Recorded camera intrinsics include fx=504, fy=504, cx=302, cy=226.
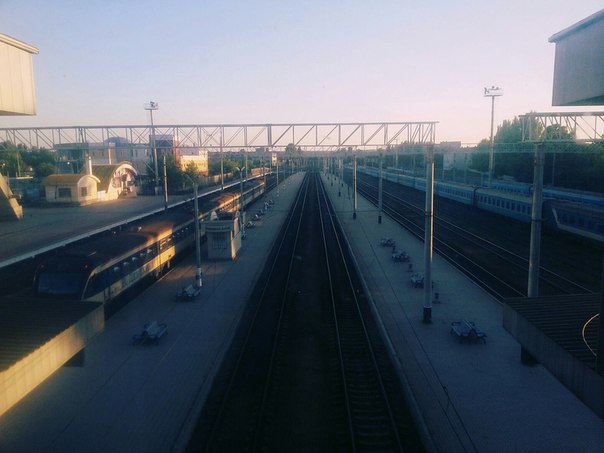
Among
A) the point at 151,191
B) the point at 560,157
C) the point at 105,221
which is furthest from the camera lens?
the point at 151,191

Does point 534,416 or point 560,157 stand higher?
point 560,157

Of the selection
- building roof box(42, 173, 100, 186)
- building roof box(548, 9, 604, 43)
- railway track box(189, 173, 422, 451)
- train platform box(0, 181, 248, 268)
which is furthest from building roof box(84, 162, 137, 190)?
building roof box(548, 9, 604, 43)

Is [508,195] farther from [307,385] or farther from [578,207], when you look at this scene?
[307,385]

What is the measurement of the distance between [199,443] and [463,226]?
28.2 meters

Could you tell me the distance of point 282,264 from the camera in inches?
876

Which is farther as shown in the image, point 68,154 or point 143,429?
point 68,154

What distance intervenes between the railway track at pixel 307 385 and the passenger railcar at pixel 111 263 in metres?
4.14

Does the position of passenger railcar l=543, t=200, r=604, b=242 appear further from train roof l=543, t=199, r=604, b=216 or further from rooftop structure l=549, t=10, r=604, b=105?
rooftop structure l=549, t=10, r=604, b=105

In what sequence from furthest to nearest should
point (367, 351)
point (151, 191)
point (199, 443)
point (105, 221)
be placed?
1. point (151, 191)
2. point (105, 221)
3. point (367, 351)
4. point (199, 443)

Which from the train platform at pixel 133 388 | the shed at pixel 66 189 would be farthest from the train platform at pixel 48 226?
the train platform at pixel 133 388

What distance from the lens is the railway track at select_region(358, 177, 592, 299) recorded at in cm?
1723

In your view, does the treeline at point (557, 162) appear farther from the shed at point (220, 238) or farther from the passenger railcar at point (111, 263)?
the passenger railcar at point (111, 263)

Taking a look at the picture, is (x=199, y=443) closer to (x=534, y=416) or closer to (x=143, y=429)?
(x=143, y=429)

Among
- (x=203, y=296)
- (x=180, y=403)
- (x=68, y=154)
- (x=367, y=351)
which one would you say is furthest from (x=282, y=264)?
(x=68, y=154)
